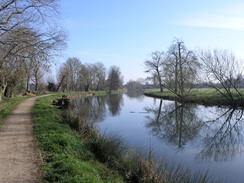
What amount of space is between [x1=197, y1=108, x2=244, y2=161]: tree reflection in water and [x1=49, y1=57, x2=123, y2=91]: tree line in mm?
34256

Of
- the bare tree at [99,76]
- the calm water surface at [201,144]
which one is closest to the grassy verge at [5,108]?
the calm water surface at [201,144]

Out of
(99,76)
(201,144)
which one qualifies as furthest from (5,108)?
(99,76)

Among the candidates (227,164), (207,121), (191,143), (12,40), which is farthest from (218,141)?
(12,40)

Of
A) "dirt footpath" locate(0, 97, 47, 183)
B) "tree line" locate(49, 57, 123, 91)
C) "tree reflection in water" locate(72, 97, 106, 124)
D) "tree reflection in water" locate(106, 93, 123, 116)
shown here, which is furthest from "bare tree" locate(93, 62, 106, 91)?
"dirt footpath" locate(0, 97, 47, 183)

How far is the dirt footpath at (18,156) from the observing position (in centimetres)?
407

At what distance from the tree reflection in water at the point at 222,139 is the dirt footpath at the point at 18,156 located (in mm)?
6191

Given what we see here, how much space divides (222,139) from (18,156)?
9941 millimetres

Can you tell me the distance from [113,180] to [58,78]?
54.9 meters

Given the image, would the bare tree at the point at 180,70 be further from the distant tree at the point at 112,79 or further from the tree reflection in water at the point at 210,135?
the distant tree at the point at 112,79

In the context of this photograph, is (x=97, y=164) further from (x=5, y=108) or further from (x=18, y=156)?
(x=5, y=108)

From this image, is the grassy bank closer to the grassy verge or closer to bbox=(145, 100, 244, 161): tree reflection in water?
bbox=(145, 100, 244, 161): tree reflection in water

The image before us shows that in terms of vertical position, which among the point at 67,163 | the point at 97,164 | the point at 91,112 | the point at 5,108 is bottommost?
the point at 97,164

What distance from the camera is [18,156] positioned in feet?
17.0

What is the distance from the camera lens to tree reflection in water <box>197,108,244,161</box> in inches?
324
